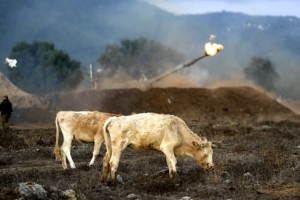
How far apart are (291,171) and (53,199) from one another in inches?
270

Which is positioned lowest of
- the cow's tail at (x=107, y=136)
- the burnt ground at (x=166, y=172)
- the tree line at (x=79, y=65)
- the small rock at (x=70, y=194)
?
the burnt ground at (x=166, y=172)

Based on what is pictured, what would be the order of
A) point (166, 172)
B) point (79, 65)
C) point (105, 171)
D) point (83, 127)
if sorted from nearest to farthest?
point (105, 171)
point (166, 172)
point (83, 127)
point (79, 65)

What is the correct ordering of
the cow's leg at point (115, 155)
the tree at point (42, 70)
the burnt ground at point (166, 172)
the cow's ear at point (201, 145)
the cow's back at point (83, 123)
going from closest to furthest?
1. the burnt ground at point (166, 172)
2. the cow's leg at point (115, 155)
3. the cow's ear at point (201, 145)
4. the cow's back at point (83, 123)
5. the tree at point (42, 70)

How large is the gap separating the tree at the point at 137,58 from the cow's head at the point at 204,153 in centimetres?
7189

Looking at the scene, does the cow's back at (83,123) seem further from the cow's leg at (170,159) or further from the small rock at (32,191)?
the small rock at (32,191)

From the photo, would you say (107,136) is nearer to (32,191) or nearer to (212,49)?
(32,191)

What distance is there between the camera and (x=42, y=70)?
7519 cm

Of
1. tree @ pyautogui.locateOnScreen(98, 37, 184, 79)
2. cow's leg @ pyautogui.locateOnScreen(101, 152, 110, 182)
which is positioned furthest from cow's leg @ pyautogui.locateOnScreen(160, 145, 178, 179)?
tree @ pyautogui.locateOnScreen(98, 37, 184, 79)

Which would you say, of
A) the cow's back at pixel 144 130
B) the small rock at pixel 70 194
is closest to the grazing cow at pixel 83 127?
the cow's back at pixel 144 130

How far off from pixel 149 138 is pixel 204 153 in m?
1.54

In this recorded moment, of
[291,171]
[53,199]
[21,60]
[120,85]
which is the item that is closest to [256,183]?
[291,171]

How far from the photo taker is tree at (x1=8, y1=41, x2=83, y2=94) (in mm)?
71750

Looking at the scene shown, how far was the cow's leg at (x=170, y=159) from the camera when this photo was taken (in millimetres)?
14070

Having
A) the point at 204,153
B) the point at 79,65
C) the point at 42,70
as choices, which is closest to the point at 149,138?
the point at 204,153
